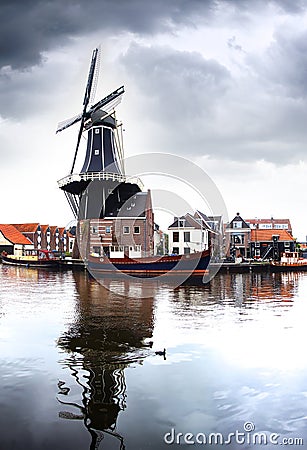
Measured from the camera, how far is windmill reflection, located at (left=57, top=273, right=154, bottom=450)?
23.7 ft

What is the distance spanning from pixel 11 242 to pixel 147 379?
8086 centimetres

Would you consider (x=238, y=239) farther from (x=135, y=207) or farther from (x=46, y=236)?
(x=46, y=236)

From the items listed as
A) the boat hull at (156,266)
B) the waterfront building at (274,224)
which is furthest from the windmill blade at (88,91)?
the waterfront building at (274,224)

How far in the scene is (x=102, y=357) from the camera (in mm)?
10672

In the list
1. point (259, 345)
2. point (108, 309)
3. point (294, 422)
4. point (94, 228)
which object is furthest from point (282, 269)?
point (294, 422)

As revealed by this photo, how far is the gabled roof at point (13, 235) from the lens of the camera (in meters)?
85.7

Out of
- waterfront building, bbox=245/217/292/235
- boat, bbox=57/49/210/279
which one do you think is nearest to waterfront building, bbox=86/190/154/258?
boat, bbox=57/49/210/279

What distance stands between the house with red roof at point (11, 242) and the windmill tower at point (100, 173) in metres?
33.9

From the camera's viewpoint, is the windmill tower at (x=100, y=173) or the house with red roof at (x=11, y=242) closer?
the windmill tower at (x=100, y=173)

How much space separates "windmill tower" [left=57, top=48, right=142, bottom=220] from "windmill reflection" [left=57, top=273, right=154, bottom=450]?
34095mm

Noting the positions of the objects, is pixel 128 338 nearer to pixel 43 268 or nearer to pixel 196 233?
pixel 43 268

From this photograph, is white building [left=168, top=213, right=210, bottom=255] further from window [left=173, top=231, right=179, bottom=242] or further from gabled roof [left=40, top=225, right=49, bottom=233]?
gabled roof [left=40, top=225, right=49, bottom=233]

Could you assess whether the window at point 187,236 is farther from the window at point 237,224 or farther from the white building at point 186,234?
the window at point 237,224

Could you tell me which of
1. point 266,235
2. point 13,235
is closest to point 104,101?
point 266,235
